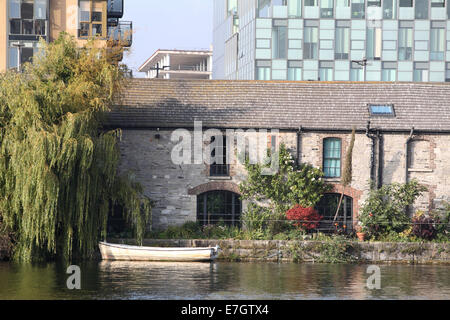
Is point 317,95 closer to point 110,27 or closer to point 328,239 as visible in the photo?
point 328,239

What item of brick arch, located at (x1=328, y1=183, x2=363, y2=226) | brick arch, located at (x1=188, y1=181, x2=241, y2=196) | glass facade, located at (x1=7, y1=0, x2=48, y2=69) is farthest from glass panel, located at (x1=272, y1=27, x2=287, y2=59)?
brick arch, located at (x1=188, y1=181, x2=241, y2=196)

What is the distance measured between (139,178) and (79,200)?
486 cm

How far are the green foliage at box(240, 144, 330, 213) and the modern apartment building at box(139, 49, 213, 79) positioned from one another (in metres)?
61.7

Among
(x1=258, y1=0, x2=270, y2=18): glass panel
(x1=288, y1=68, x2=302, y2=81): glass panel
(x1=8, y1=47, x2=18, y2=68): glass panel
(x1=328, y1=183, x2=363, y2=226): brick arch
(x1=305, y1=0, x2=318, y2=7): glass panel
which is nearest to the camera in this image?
(x1=328, y1=183, x2=363, y2=226): brick arch

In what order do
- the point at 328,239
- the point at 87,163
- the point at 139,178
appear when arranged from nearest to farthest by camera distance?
the point at 87,163 < the point at 328,239 < the point at 139,178

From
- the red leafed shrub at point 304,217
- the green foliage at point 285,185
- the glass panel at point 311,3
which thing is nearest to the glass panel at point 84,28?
the green foliage at point 285,185

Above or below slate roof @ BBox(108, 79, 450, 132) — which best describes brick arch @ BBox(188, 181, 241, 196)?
below

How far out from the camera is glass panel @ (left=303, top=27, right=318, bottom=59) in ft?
215

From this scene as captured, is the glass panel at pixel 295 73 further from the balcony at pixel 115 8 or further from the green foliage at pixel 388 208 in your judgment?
the green foliage at pixel 388 208

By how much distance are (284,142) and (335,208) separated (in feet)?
10.6

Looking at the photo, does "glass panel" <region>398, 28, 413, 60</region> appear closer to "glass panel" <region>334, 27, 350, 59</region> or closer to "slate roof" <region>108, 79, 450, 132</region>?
"glass panel" <region>334, 27, 350, 59</region>

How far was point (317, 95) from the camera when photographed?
113ft

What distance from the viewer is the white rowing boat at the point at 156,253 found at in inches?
1125

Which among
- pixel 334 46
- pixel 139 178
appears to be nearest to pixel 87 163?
pixel 139 178
